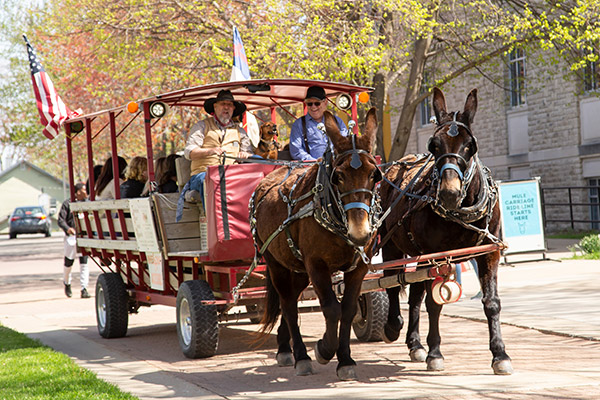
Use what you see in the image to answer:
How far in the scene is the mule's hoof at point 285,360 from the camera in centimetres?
797

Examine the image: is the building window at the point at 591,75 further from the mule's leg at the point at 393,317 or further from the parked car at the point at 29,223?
the parked car at the point at 29,223

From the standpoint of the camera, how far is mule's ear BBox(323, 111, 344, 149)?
6666mm

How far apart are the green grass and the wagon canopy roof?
288 centimetres

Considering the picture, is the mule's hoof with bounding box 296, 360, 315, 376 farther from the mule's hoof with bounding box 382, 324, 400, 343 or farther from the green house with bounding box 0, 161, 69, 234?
the green house with bounding box 0, 161, 69, 234

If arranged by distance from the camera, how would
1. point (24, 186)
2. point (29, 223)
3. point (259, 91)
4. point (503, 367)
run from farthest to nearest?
point (24, 186)
point (29, 223)
point (259, 91)
point (503, 367)

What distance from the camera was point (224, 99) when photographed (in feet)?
30.7

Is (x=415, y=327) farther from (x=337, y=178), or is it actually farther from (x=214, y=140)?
(x=214, y=140)

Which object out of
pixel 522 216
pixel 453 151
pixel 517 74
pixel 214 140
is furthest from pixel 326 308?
pixel 517 74

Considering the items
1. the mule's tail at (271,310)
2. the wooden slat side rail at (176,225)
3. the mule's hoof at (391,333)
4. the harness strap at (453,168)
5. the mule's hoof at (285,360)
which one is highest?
the harness strap at (453,168)

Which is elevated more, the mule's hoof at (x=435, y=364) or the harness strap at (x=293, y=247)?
the harness strap at (x=293, y=247)

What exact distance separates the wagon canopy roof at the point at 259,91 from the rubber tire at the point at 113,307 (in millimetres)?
2150

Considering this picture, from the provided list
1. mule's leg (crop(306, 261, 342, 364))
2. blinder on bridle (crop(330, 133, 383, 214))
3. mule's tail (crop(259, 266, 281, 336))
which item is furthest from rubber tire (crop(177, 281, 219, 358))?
blinder on bridle (crop(330, 133, 383, 214))

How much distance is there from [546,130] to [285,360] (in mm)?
19125

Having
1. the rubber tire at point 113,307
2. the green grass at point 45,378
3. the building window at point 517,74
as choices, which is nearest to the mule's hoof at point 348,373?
the green grass at point 45,378
